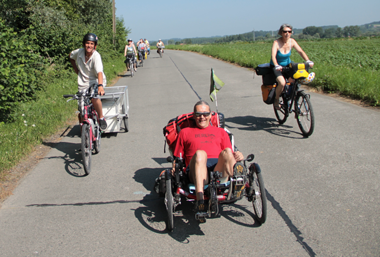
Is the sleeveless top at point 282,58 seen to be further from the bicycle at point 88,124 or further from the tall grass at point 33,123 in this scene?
the tall grass at point 33,123

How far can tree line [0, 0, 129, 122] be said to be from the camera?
7.91 meters

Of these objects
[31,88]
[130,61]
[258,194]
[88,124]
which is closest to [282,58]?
[88,124]

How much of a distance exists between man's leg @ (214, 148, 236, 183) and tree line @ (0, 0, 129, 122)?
530 centimetres

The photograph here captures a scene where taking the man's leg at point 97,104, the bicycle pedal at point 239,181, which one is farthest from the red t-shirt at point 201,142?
the man's leg at point 97,104

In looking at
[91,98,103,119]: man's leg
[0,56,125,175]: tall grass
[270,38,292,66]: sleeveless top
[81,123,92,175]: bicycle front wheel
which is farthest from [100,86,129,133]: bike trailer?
[270,38,292,66]: sleeveless top

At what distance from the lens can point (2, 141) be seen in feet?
21.3

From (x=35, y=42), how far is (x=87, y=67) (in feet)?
36.4

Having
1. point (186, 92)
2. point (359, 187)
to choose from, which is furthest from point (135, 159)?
point (186, 92)

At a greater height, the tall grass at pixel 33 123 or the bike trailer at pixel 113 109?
the bike trailer at pixel 113 109

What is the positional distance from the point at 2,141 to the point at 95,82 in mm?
1991

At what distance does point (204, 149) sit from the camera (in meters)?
4.14

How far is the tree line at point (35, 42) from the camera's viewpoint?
311 inches

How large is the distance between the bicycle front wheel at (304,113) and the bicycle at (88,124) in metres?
3.81

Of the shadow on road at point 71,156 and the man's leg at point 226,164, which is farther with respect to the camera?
the shadow on road at point 71,156
